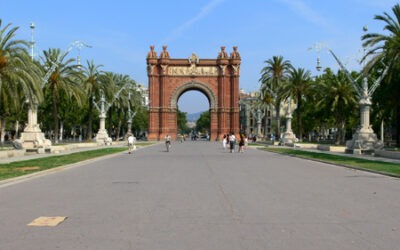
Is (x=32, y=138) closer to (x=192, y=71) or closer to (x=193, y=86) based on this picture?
(x=193, y=86)

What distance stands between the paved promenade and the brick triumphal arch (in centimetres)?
7781

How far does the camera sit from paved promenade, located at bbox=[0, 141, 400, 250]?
22.7ft

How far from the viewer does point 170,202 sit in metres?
10.8

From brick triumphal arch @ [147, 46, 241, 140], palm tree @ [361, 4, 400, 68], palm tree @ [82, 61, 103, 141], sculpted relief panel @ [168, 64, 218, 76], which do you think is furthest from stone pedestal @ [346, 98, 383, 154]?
sculpted relief panel @ [168, 64, 218, 76]

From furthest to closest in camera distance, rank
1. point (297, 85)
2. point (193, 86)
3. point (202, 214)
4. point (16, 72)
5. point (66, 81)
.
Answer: point (193, 86), point (297, 85), point (66, 81), point (16, 72), point (202, 214)

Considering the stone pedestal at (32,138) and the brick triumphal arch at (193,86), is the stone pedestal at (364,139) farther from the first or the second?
the brick triumphal arch at (193,86)

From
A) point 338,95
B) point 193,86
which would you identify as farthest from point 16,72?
point 193,86

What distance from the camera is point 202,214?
30.0ft

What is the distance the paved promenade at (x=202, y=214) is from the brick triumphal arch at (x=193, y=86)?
255 ft

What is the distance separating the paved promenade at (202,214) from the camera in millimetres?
6914

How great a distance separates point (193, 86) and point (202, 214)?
8570 centimetres

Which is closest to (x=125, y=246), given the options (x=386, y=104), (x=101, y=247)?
(x=101, y=247)

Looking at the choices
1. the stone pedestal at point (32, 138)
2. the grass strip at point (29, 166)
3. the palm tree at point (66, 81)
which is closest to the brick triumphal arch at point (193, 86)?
the palm tree at point (66, 81)

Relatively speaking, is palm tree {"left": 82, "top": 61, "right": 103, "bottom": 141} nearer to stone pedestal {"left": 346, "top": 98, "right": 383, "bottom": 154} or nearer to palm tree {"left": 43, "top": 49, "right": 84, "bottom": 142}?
palm tree {"left": 43, "top": 49, "right": 84, "bottom": 142}
